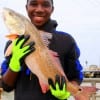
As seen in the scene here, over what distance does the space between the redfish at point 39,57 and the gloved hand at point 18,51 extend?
4 centimetres

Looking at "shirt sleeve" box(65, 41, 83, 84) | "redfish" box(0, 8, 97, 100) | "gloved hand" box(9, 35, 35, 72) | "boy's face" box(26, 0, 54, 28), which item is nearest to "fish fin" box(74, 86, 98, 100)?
"redfish" box(0, 8, 97, 100)

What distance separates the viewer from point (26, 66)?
4.26 m

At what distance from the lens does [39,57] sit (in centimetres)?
414

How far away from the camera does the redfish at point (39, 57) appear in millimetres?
4070

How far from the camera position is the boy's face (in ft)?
14.0

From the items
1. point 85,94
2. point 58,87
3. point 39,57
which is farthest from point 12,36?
point 85,94

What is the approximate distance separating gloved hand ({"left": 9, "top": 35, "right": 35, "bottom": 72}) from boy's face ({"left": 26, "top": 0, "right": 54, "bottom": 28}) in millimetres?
251

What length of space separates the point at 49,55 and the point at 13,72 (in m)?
0.39

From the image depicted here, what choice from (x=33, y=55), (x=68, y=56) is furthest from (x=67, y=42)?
(x=33, y=55)

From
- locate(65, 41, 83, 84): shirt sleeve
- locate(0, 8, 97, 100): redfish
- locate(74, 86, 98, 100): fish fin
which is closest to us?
locate(0, 8, 97, 100): redfish

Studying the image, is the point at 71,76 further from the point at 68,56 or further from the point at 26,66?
the point at 26,66

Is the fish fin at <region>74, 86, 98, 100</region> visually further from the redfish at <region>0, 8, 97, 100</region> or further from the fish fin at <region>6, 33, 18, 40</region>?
the fish fin at <region>6, 33, 18, 40</region>

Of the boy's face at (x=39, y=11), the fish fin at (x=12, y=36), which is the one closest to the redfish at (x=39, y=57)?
the fish fin at (x=12, y=36)

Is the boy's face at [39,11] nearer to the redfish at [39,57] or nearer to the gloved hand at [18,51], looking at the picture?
the redfish at [39,57]
